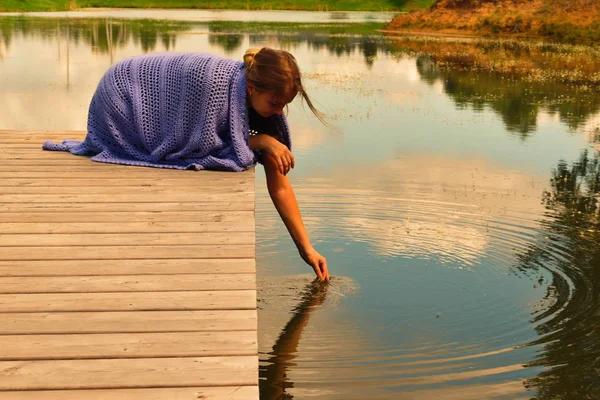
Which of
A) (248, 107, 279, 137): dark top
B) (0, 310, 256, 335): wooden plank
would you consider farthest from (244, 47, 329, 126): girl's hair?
(0, 310, 256, 335): wooden plank

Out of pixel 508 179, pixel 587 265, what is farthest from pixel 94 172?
pixel 508 179

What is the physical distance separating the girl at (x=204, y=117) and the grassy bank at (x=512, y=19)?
32.3 meters

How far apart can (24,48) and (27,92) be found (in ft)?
37.9

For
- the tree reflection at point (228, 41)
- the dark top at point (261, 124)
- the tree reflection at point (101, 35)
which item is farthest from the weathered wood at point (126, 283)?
the tree reflection at point (228, 41)

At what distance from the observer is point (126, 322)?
324 centimetres

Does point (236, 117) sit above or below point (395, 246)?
above

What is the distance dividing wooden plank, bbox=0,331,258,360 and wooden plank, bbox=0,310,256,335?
0.04 m

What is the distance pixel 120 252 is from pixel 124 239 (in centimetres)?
21

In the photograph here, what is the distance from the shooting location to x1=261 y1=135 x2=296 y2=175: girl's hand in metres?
5.26

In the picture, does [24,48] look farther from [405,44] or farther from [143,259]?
[143,259]

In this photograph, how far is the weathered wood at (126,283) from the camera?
355 centimetres

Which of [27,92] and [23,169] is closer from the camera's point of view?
[23,169]

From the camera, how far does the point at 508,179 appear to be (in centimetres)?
968

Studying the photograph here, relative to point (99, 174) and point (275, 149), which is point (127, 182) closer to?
point (99, 174)
